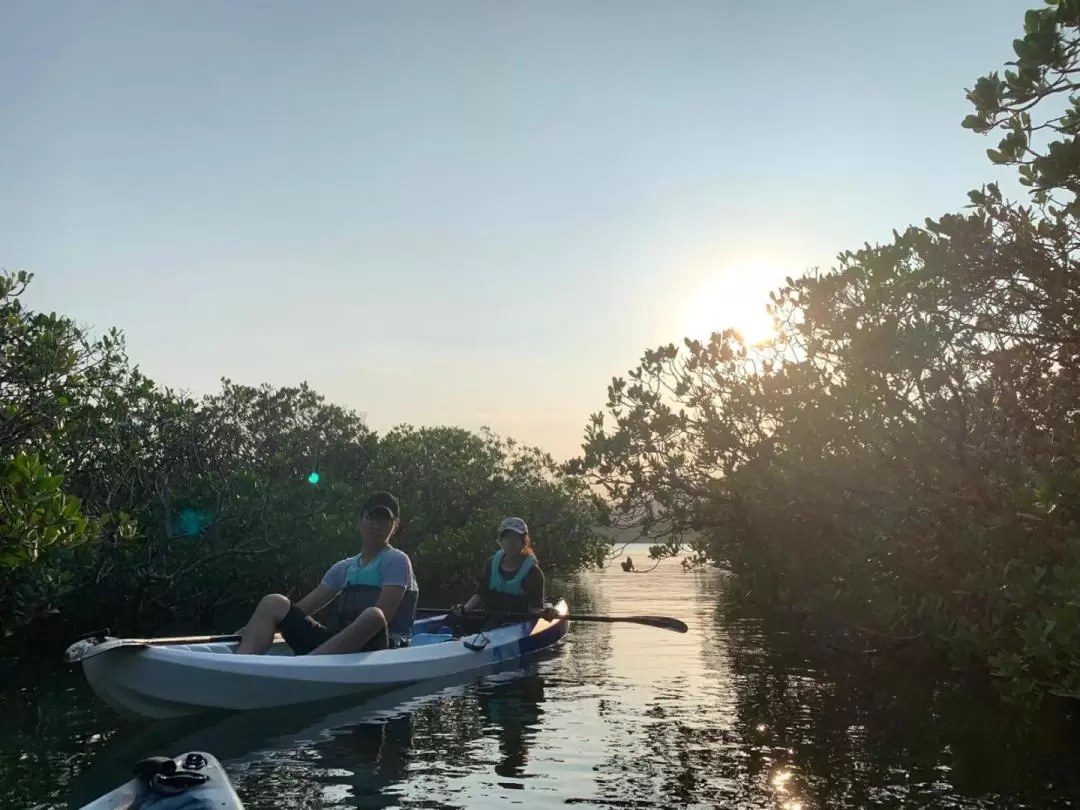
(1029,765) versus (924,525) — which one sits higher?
(924,525)

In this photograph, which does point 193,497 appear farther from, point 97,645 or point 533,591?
point 97,645

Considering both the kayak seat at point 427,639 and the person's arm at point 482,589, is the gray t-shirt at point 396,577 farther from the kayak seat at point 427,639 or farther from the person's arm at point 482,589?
the person's arm at point 482,589

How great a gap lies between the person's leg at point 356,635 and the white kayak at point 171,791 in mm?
5053

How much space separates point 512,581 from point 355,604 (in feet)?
14.3

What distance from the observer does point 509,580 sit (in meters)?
14.3

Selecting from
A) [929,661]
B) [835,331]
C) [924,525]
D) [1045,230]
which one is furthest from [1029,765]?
[835,331]

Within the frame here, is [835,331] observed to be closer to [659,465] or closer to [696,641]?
[659,465]

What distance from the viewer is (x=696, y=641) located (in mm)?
16719

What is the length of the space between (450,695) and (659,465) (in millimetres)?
5055

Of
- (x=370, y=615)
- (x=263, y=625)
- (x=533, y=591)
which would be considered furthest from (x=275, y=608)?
(x=533, y=591)

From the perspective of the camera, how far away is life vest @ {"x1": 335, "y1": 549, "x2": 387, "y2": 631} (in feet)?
33.0

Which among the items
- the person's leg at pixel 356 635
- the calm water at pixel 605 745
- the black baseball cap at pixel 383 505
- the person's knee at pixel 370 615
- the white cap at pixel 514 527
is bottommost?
the calm water at pixel 605 745

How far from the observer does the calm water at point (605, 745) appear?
258 inches

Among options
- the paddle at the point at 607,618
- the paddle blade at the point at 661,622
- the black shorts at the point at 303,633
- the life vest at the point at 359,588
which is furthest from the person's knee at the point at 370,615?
the paddle blade at the point at 661,622
